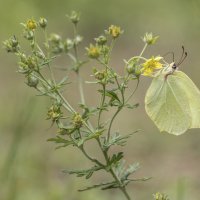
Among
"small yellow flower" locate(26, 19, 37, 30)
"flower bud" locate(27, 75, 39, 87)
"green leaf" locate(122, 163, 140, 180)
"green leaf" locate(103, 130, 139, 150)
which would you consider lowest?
"green leaf" locate(122, 163, 140, 180)

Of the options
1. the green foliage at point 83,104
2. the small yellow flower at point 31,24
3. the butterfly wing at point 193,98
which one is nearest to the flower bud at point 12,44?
the green foliage at point 83,104

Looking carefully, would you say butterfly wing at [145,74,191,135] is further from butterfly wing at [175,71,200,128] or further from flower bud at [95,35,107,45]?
flower bud at [95,35,107,45]

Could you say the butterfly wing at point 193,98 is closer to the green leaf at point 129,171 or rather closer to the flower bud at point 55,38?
the green leaf at point 129,171

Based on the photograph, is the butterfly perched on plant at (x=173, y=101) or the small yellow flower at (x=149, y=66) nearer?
the small yellow flower at (x=149, y=66)

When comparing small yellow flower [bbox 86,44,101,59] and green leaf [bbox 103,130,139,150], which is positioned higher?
small yellow flower [bbox 86,44,101,59]

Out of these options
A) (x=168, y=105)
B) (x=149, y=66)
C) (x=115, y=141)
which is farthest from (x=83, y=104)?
(x=168, y=105)

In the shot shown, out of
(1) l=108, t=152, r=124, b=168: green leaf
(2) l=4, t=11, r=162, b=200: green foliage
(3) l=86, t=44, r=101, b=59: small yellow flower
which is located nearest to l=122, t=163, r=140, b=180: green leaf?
(2) l=4, t=11, r=162, b=200: green foliage

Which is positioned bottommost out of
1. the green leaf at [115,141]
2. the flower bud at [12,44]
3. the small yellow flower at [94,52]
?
the green leaf at [115,141]

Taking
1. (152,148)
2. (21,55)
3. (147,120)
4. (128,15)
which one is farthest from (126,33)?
(21,55)

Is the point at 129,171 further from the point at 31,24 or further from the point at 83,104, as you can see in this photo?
the point at 31,24
